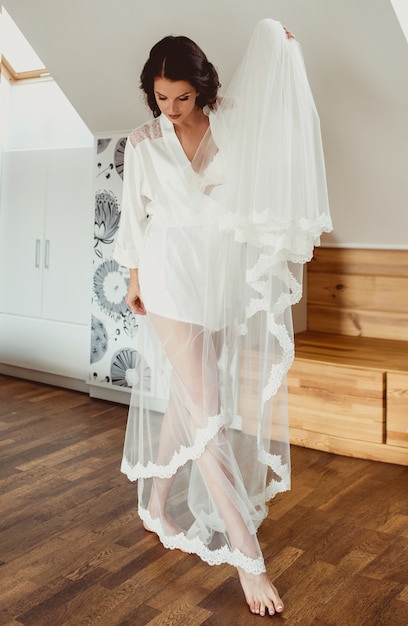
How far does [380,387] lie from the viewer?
9.69 feet

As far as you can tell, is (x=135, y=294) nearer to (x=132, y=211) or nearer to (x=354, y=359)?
→ (x=132, y=211)

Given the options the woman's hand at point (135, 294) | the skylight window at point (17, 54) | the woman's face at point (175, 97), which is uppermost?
the skylight window at point (17, 54)

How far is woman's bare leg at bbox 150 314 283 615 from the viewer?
6.31ft

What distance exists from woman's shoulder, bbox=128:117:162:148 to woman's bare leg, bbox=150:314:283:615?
524 mm

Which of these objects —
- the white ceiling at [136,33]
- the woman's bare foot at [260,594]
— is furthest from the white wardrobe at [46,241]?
the woman's bare foot at [260,594]

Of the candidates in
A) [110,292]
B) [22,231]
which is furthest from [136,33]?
[22,231]

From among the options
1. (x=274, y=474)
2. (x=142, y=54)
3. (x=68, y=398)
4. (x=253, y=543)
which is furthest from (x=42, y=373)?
(x=253, y=543)

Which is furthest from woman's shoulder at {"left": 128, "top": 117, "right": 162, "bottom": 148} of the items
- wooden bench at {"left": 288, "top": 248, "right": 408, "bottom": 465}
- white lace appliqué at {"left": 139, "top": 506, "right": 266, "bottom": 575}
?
wooden bench at {"left": 288, "top": 248, "right": 408, "bottom": 465}

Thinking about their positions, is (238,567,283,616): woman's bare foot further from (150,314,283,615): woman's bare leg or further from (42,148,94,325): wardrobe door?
(42,148,94,325): wardrobe door

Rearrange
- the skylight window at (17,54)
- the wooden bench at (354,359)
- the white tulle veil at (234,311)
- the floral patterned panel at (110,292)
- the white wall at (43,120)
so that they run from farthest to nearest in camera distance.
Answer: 1. the skylight window at (17,54)
2. the white wall at (43,120)
3. the floral patterned panel at (110,292)
4. the wooden bench at (354,359)
5. the white tulle veil at (234,311)

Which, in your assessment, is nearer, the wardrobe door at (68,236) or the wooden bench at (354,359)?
the wooden bench at (354,359)

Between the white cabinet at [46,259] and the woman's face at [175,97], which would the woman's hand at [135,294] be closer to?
the woman's face at [175,97]

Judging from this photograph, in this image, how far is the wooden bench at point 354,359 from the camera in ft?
9.71

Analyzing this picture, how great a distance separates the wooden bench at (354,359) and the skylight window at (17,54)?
2165 millimetres
